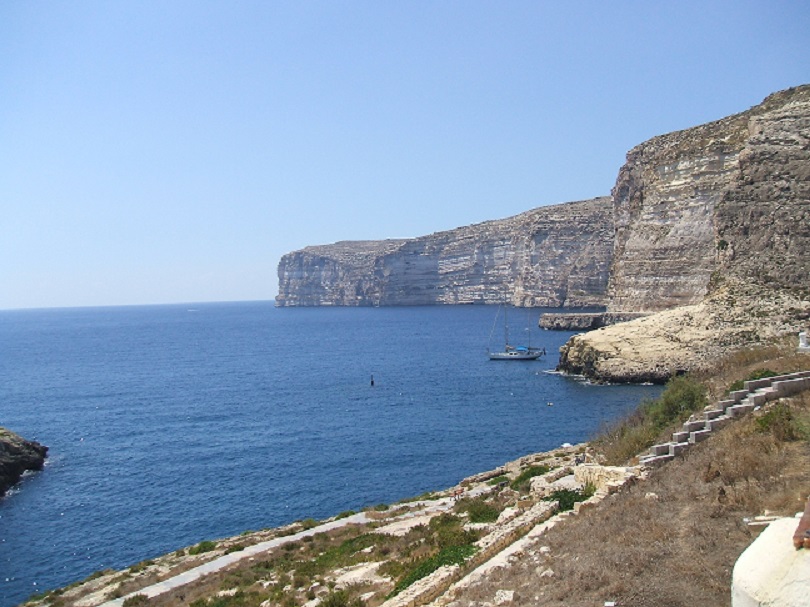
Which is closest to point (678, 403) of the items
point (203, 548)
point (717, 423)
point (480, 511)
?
point (717, 423)

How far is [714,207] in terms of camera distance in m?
75.6

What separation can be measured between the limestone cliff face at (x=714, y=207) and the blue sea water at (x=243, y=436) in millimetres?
14836

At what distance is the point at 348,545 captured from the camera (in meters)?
21.8

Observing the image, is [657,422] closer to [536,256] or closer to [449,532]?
[449,532]

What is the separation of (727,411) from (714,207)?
6431 centimetres

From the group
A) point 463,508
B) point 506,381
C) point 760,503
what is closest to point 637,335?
point 506,381

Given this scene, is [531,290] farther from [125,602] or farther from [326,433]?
[125,602]

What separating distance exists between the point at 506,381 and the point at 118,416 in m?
35.8

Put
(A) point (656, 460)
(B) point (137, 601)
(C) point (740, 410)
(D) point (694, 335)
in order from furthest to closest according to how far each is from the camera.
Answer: (D) point (694, 335), (B) point (137, 601), (C) point (740, 410), (A) point (656, 460)

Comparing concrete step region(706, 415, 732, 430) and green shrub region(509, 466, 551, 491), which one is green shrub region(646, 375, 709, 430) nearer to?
green shrub region(509, 466, 551, 491)

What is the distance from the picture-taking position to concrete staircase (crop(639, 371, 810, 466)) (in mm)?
17125

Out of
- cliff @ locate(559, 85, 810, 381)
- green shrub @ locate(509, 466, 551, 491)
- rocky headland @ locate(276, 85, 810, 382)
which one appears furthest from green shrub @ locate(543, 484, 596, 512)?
rocky headland @ locate(276, 85, 810, 382)

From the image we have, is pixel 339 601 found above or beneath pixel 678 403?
beneath

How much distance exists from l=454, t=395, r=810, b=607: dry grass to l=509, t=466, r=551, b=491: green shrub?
28.3 ft
